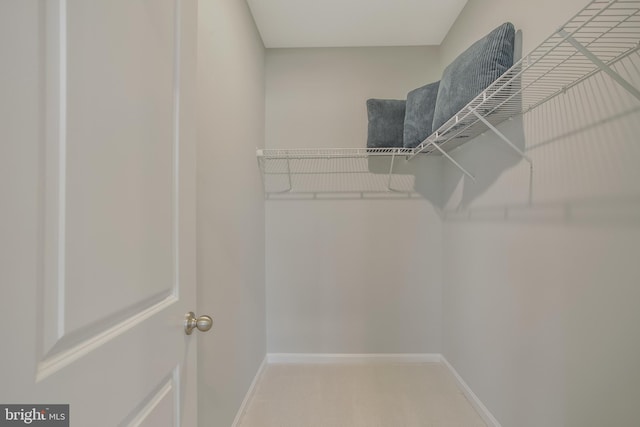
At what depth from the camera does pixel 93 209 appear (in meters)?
0.51

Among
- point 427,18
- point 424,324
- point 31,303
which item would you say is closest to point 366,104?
point 427,18

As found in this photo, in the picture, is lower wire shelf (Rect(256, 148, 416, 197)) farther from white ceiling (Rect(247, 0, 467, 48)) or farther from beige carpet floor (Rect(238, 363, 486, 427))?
beige carpet floor (Rect(238, 363, 486, 427))

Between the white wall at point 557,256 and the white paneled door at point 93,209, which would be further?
the white wall at point 557,256

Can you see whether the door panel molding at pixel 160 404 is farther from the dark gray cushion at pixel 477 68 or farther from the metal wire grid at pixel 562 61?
the dark gray cushion at pixel 477 68

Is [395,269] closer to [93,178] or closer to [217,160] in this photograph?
[217,160]

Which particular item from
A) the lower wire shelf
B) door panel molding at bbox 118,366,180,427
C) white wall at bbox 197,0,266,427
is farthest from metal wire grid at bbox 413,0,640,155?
door panel molding at bbox 118,366,180,427

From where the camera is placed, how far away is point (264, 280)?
2381 millimetres

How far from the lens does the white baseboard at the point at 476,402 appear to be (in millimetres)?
1647

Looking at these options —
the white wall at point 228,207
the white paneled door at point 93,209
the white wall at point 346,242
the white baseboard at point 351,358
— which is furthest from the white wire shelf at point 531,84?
the white baseboard at point 351,358

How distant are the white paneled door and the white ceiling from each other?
4.64ft

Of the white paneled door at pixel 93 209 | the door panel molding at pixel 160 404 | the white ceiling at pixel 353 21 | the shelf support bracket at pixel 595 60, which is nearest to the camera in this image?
the white paneled door at pixel 93 209

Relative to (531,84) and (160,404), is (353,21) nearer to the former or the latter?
(531,84)

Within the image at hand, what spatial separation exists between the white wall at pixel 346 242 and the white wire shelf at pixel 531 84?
0.49 ft

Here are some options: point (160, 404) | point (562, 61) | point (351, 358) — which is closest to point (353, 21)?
point (562, 61)
